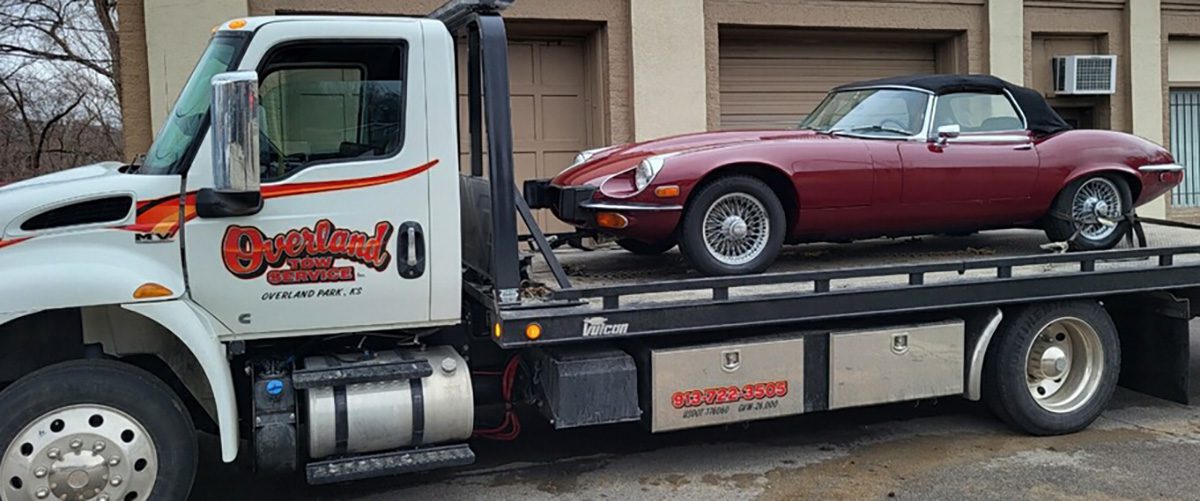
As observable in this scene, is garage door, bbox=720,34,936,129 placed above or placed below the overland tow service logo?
above

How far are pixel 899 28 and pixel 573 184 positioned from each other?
24.7 feet

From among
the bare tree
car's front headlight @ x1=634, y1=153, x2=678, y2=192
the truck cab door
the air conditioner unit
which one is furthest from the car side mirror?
the bare tree

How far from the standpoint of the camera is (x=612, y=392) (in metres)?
5.12

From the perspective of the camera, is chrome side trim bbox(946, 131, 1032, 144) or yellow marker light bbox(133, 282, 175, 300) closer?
yellow marker light bbox(133, 282, 175, 300)

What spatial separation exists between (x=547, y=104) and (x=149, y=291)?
7020mm

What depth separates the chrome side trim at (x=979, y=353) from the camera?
5.95 metres

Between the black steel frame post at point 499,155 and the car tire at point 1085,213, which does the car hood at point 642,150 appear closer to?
the black steel frame post at point 499,155

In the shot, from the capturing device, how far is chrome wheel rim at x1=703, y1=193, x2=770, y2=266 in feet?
18.8

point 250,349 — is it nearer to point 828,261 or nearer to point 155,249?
point 155,249

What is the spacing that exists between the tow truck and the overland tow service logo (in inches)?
0.4

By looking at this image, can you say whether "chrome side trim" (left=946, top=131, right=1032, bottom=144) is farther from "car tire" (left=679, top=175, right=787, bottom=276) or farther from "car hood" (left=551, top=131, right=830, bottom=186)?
"car tire" (left=679, top=175, right=787, bottom=276)

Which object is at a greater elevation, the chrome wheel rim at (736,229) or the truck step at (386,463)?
the chrome wheel rim at (736,229)

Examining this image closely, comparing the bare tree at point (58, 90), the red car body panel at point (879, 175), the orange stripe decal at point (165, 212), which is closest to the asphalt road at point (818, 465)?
the red car body panel at point (879, 175)

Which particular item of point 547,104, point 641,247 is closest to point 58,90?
point 547,104
